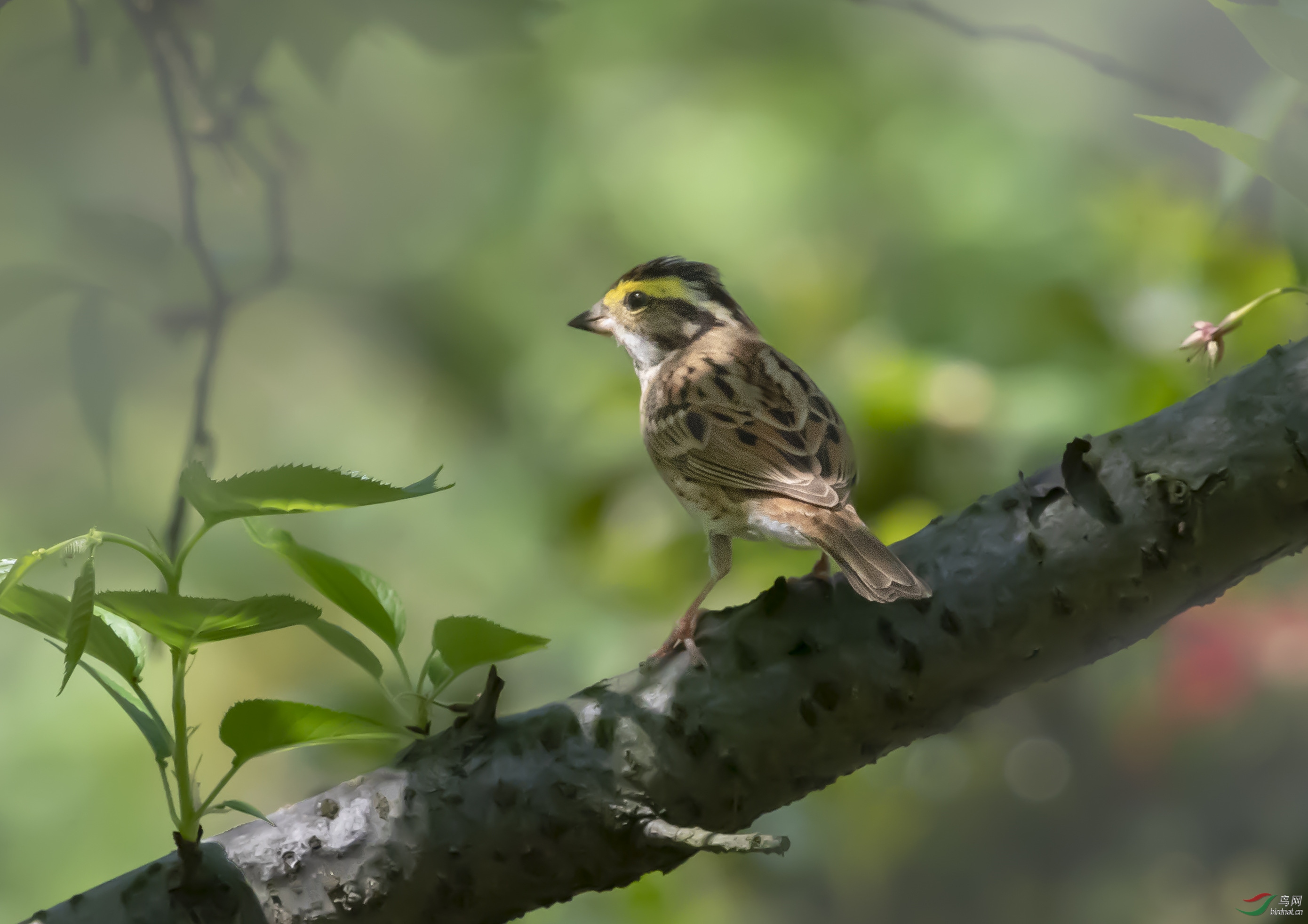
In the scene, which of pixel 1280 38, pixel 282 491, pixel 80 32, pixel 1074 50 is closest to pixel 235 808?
pixel 282 491

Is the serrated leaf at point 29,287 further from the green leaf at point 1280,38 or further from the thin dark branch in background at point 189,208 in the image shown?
the green leaf at point 1280,38

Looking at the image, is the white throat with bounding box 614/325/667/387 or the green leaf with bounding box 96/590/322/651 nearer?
the green leaf with bounding box 96/590/322/651

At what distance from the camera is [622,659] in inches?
74.0

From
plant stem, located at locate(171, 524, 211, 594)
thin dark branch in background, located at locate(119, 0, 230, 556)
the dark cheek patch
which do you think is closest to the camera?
plant stem, located at locate(171, 524, 211, 594)

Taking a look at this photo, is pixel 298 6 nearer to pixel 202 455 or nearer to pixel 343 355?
pixel 343 355

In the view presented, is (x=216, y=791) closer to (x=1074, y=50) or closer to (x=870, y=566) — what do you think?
(x=870, y=566)

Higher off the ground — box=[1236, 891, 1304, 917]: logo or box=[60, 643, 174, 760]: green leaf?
box=[60, 643, 174, 760]: green leaf

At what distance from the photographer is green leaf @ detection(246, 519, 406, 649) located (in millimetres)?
864

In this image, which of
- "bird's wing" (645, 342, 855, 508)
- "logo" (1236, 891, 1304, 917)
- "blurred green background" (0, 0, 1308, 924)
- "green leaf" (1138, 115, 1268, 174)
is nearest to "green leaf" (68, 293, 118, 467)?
"blurred green background" (0, 0, 1308, 924)

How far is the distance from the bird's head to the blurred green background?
282mm

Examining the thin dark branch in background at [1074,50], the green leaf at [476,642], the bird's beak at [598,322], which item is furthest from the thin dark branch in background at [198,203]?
the thin dark branch in background at [1074,50]

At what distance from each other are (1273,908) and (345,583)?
6.75 ft

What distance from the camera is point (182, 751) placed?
2.55 ft

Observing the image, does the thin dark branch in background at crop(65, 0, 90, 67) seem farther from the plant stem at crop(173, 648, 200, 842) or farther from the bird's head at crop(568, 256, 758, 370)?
the plant stem at crop(173, 648, 200, 842)
